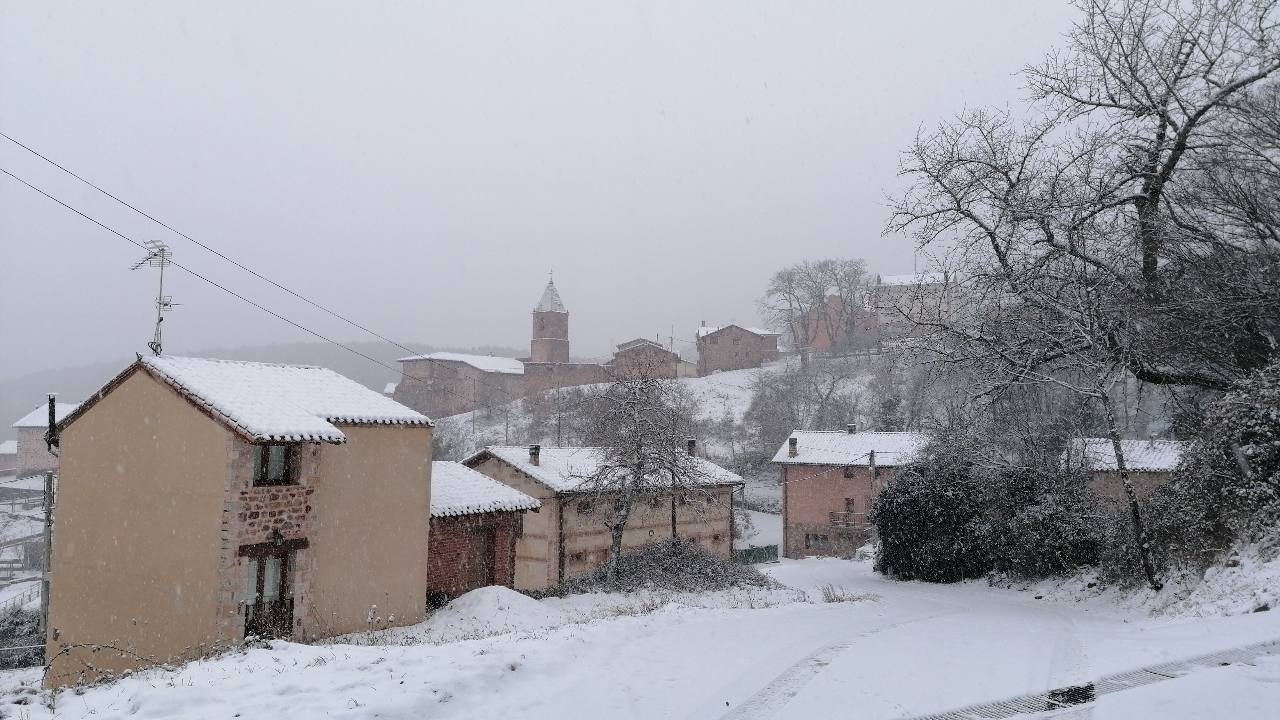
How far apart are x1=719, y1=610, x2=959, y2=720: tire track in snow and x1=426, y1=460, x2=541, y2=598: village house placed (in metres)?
13.5

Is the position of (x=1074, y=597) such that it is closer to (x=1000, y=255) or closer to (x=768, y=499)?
(x=1000, y=255)

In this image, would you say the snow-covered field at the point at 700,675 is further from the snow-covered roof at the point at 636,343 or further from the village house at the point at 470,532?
the snow-covered roof at the point at 636,343

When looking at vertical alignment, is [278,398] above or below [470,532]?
above

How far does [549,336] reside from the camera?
83500 mm

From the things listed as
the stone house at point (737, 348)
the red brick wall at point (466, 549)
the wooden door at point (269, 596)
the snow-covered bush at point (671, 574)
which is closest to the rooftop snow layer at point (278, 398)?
the wooden door at point (269, 596)

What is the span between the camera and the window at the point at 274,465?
14.7m

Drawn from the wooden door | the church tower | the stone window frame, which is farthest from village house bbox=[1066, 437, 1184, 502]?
the church tower

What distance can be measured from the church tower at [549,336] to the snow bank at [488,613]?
6471 cm

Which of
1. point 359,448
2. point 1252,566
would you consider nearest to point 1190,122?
point 1252,566

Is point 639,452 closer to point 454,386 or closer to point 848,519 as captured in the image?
point 848,519

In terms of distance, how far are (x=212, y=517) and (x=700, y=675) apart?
1081 cm

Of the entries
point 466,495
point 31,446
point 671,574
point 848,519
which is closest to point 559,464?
point 671,574

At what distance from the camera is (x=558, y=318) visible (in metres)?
84.3

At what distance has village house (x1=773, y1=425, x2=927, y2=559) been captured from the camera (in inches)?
1652
